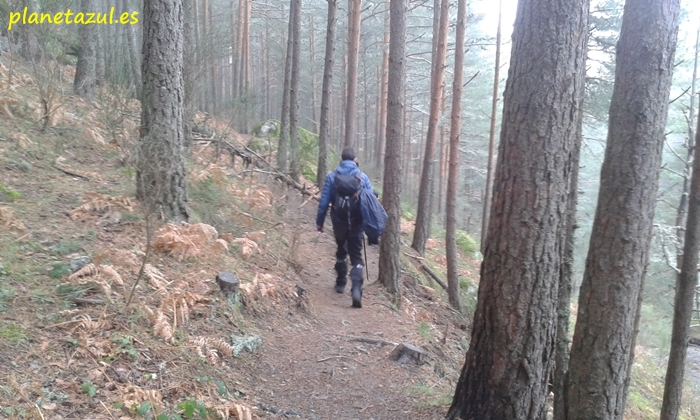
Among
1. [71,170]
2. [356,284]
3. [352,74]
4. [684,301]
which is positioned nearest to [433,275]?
[356,284]

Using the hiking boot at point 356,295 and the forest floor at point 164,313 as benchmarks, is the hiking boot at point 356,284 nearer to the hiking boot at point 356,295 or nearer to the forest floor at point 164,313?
the hiking boot at point 356,295

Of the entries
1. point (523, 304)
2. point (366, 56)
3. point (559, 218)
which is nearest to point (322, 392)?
point (523, 304)

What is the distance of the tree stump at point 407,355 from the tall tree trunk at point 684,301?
3.55m

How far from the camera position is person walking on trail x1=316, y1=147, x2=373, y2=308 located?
7383 millimetres

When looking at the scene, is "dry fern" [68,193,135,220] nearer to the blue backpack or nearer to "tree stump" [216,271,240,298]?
"tree stump" [216,271,240,298]

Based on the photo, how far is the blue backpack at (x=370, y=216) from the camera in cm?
736

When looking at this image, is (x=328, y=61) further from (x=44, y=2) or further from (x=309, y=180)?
(x=44, y=2)

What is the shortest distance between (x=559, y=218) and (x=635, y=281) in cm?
93

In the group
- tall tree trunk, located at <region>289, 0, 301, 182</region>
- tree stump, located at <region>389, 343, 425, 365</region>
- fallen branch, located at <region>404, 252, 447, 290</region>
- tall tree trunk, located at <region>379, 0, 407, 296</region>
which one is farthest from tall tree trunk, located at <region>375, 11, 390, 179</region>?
tree stump, located at <region>389, 343, 425, 365</region>

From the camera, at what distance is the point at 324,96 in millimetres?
13469

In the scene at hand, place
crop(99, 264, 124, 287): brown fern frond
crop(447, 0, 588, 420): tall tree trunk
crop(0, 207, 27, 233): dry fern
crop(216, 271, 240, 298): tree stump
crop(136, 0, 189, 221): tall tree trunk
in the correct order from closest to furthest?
crop(447, 0, 588, 420): tall tree trunk < crop(99, 264, 124, 287): brown fern frond < crop(0, 207, 27, 233): dry fern < crop(216, 271, 240, 298): tree stump < crop(136, 0, 189, 221): tall tree trunk

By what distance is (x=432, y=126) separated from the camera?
1299 cm

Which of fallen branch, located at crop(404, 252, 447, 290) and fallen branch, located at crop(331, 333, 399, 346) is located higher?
fallen branch, located at crop(331, 333, 399, 346)

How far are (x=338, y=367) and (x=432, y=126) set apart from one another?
28.4 feet
